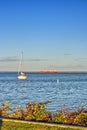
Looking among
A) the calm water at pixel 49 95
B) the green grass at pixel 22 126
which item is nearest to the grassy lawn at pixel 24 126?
the green grass at pixel 22 126

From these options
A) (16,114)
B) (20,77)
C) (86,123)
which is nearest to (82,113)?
(86,123)

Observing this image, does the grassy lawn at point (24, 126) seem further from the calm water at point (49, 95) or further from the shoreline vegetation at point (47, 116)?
the calm water at point (49, 95)

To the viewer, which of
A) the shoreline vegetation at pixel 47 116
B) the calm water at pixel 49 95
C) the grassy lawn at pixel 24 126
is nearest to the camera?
the grassy lawn at pixel 24 126

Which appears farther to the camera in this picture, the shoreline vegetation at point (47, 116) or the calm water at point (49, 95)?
the calm water at point (49, 95)

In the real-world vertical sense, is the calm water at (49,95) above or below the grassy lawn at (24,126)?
below

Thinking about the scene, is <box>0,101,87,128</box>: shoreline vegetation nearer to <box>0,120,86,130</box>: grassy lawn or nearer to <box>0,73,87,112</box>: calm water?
<box>0,120,86,130</box>: grassy lawn

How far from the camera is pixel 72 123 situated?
16453 millimetres

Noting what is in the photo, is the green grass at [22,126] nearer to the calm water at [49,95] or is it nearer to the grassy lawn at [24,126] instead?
the grassy lawn at [24,126]

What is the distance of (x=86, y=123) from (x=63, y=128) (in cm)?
152

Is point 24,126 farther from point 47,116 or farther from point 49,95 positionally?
point 49,95

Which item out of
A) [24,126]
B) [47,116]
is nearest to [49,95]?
[47,116]

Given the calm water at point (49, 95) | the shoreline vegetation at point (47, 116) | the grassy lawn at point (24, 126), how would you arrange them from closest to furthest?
1. the grassy lawn at point (24, 126)
2. the shoreline vegetation at point (47, 116)
3. the calm water at point (49, 95)

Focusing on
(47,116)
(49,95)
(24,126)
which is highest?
(47,116)

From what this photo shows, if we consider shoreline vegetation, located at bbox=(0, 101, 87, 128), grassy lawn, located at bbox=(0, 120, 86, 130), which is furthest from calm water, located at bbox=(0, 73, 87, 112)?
grassy lawn, located at bbox=(0, 120, 86, 130)
